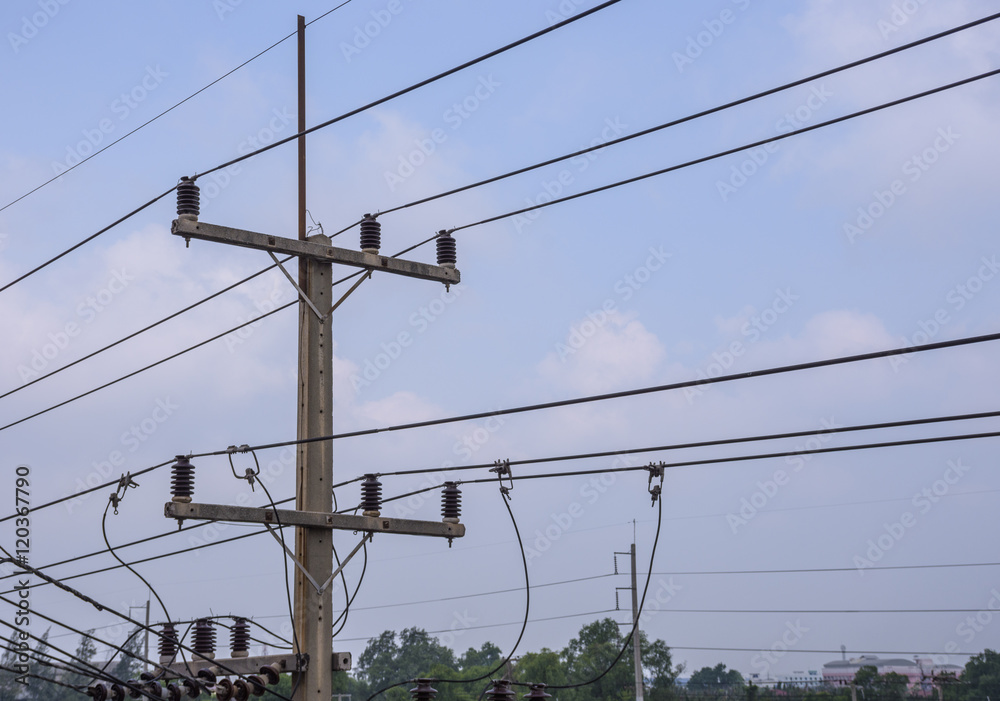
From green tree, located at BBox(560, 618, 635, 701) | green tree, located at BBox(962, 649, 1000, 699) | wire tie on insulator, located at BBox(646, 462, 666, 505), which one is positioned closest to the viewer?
wire tie on insulator, located at BBox(646, 462, 666, 505)

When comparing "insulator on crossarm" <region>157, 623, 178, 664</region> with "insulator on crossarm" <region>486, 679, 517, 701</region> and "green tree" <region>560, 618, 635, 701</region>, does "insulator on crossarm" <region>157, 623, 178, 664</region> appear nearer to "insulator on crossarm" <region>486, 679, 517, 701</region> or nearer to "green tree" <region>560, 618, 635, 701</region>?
"insulator on crossarm" <region>486, 679, 517, 701</region>

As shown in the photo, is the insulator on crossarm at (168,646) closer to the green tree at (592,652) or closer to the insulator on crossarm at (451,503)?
the insulator on crossarm at (451,503)

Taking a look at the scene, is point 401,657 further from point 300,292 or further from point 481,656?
point 300,292

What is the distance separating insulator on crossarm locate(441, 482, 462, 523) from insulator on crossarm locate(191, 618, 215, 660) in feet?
8.60

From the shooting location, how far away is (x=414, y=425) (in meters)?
11.7

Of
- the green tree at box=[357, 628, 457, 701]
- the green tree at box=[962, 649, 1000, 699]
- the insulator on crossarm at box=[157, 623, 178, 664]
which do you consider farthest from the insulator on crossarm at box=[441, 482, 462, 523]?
the green tree at box=[357, 628, 457, 701]

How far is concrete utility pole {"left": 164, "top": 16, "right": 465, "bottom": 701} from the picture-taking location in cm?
1125

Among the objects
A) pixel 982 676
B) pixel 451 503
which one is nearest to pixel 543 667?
pixel 982 676

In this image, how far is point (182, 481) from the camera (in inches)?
435

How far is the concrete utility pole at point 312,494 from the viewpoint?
11.2 metres

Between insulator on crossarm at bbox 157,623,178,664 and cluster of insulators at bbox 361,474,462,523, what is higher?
cluster of insulators at bbox 361,474,462,523

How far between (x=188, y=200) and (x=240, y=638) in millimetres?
4450

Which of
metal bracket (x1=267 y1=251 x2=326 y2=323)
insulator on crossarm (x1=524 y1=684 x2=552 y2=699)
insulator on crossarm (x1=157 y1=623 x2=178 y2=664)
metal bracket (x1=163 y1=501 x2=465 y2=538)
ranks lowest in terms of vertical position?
insulator on crossarm (x1=524 y1=684 x2=552 y2=699)

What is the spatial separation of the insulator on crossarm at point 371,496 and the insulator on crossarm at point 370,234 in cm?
247
